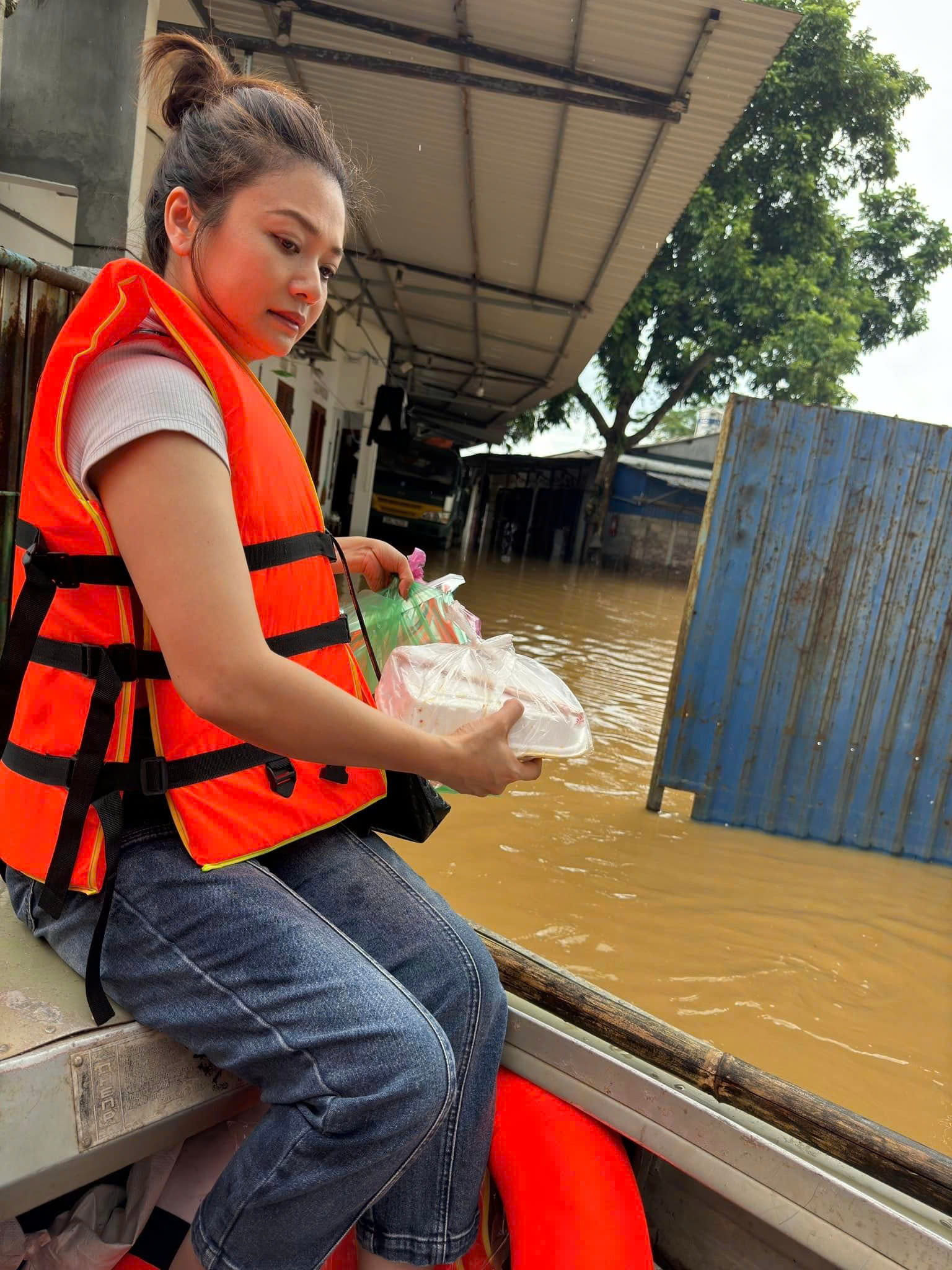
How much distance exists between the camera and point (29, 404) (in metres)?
3.29

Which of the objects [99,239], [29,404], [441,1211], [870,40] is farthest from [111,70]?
[870,40]

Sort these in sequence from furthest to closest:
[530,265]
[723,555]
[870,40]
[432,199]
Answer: [870,40], [530,265], [432,199], [723,555]

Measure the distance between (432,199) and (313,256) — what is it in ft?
27.0

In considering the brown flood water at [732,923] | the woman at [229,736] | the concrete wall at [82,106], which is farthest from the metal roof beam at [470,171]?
the woman at [229,736]

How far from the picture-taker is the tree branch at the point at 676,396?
23.7m

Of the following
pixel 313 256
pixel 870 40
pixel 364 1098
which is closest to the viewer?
pixel 364 1098

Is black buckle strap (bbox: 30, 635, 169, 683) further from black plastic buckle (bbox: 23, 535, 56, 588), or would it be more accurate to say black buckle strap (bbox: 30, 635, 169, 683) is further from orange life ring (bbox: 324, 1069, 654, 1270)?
orange life ring (bbox: 324, 1069, 654, 1270)

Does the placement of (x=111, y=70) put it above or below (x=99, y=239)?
above

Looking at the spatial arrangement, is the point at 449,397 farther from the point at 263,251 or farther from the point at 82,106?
the point at 263,251

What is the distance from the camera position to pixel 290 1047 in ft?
4.40

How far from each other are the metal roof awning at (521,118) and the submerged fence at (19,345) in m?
3.29

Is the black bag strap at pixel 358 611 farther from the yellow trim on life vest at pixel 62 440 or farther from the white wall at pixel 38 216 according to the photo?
the white wall at pixel 38 216

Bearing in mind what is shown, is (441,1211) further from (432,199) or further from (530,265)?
(530,265)

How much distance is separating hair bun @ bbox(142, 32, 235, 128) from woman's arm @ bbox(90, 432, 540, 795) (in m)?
0.76
